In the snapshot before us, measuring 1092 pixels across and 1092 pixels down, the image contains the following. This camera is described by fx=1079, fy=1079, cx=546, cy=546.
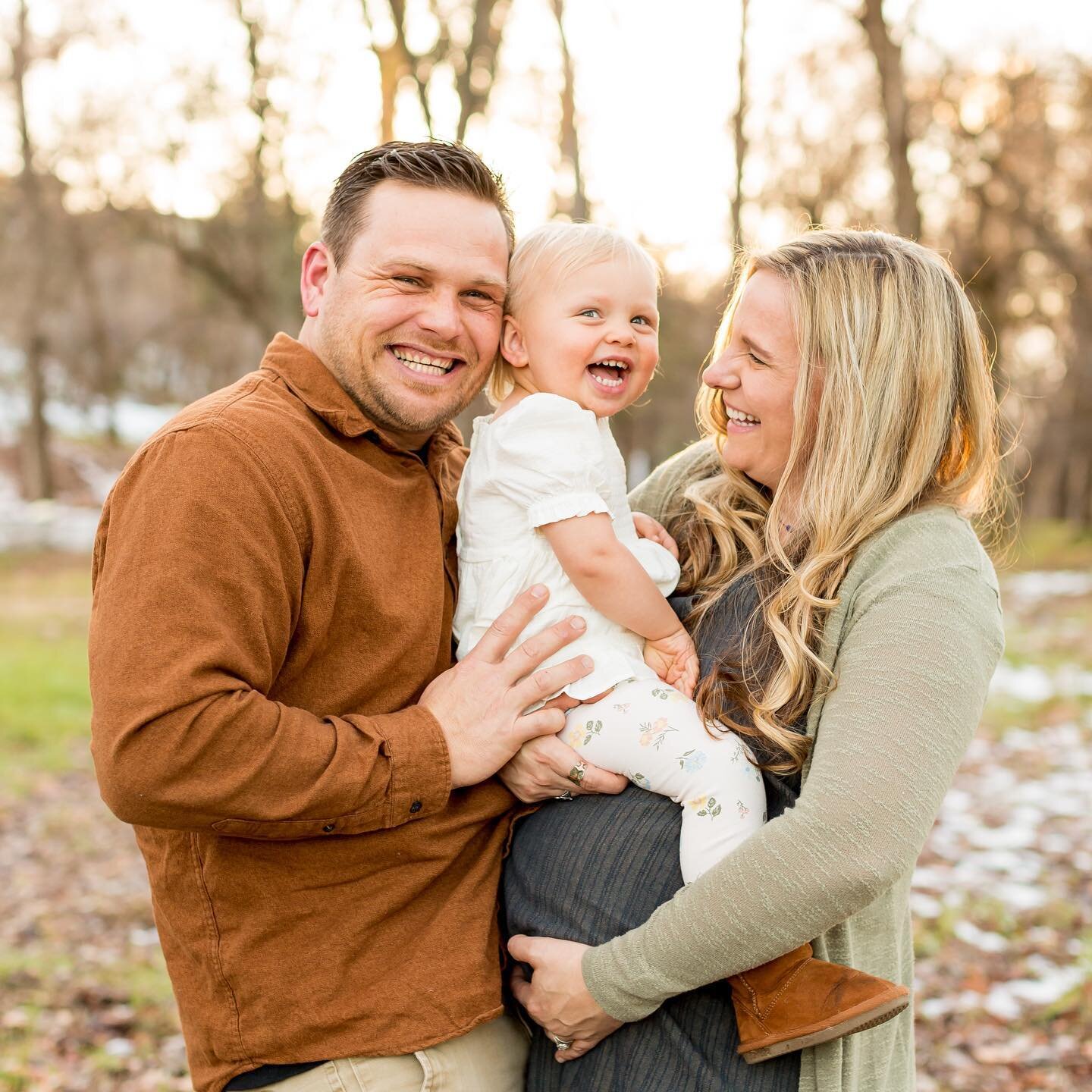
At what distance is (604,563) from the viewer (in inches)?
88.8

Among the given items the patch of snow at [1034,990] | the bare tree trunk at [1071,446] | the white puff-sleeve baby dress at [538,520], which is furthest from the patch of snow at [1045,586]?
the white puff-sleeve baby dress at [538,520]

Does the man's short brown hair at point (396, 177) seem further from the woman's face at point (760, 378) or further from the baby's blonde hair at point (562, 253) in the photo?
the woman's face at point (760, 378)

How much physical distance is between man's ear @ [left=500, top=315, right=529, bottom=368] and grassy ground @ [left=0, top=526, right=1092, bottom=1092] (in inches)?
122

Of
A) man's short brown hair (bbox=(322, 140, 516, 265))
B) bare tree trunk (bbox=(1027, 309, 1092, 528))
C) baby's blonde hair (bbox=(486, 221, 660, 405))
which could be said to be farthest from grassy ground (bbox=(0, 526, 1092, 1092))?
bare tree trunk (bbox=(1027, 309, 1092, 528))

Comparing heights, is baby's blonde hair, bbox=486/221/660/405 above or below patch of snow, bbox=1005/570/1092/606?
above

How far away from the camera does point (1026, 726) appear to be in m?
7.90

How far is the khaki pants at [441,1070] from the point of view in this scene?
6.63 feet

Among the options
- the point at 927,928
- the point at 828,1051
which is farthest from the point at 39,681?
the point at 828,1051

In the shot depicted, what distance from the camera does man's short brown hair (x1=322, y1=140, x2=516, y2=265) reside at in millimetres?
2357

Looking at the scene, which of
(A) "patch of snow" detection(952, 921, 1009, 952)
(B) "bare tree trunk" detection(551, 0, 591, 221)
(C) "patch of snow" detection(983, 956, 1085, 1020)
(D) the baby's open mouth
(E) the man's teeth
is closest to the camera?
(E) the man's teeth

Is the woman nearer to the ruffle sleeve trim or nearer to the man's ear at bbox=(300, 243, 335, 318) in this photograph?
the ruffle sleeve trim

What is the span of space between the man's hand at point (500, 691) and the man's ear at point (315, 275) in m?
0.84

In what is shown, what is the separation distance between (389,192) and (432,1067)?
1.80 metres

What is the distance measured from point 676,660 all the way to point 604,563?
0.86 ft
